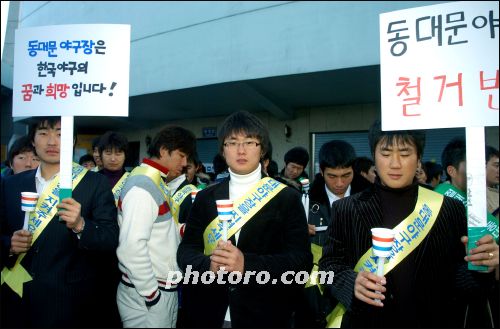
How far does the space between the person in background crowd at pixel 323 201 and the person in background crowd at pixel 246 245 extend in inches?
33.8

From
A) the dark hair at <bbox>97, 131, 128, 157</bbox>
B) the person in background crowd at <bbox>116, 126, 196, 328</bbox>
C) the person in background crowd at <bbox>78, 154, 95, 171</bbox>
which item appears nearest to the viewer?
the person in background crowd at <bbox>116, 126, 196, 328</bbox>

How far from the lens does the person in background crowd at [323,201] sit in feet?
9.61

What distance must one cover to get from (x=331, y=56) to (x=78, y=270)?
6.00 metres

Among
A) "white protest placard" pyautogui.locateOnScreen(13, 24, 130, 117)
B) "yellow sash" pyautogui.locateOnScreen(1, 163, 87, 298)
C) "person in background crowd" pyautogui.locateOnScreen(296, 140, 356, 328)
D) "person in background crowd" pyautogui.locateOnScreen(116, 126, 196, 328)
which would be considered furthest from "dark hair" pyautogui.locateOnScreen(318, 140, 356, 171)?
"yellow sash" pyautogui.locateOnScreen(1, 163, 87, 298)

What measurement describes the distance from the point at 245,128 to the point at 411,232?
1.12m

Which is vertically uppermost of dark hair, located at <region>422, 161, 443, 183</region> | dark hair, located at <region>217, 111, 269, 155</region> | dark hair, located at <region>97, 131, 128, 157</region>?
dark hair, located at <region>97, 131, 128, 157</region>

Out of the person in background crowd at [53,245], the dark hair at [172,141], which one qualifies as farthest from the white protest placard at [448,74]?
the person in background crowd at [53,245]

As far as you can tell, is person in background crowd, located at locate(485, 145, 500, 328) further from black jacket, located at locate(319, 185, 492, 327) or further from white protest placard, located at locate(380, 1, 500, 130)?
white protest placard, located at locate(380, 1, 500, 130)

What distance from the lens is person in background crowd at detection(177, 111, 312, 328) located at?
6.55ft

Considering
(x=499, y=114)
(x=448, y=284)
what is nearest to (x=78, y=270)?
(x=448, y=284)

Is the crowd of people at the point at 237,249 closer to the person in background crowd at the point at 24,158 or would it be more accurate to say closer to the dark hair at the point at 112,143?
the dark hair at the point at 112,143

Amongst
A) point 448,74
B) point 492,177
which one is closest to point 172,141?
point 448,74

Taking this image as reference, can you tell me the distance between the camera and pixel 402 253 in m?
1.86

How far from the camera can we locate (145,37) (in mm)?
9984
